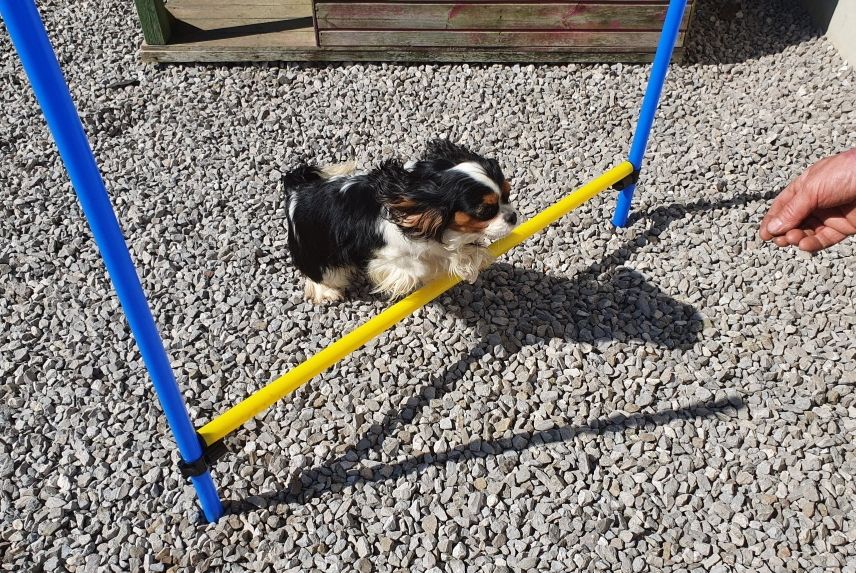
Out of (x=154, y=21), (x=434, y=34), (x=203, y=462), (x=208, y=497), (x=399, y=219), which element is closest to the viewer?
(x=203, y=462)

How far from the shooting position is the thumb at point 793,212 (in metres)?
2.81

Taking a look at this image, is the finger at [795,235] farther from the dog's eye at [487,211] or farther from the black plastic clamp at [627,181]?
the dog's eye at [487,211]

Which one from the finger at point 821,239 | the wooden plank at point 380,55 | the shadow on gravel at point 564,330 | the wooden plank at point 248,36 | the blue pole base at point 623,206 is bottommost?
the shadow on gravel at point 564,330

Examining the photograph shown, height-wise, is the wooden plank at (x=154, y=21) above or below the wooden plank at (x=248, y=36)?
above

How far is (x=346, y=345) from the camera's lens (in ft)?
8.45

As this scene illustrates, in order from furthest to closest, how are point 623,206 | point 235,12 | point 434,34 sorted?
point 235,12 → point 434,34 → point 623,206

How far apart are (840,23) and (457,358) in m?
4.15

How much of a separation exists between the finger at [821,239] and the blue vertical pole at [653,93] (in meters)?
0.89

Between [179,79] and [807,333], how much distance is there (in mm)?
4280

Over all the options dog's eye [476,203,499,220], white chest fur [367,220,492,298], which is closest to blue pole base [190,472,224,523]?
white chest fur [367,220,492,298]

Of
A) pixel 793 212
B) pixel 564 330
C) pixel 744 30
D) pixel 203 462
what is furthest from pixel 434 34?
pixel 203 462

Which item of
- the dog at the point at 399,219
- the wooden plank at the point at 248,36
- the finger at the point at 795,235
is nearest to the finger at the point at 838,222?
the finger at the point at 795,235

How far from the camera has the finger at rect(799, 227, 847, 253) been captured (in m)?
2.95

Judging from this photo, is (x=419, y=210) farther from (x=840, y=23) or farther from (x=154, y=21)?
(x=840, y=23)
